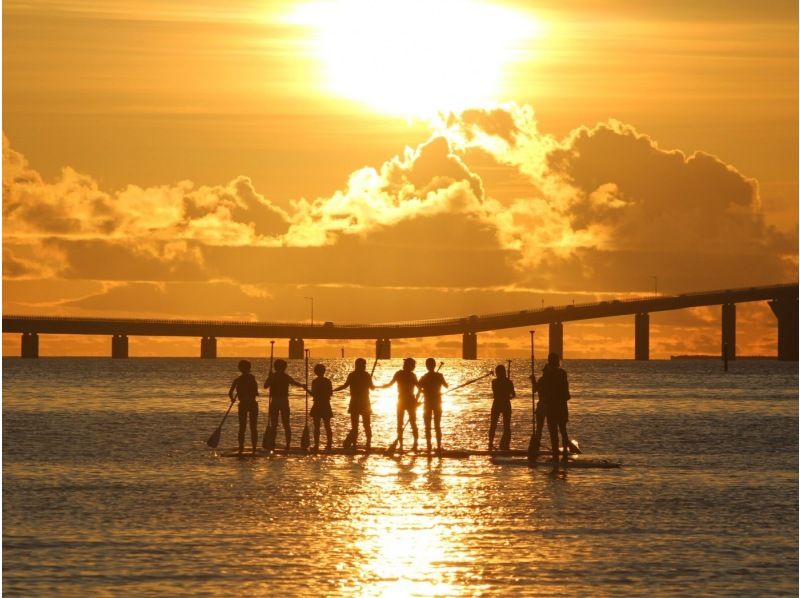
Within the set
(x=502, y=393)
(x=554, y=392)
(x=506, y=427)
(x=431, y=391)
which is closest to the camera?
(x=554, y=392)

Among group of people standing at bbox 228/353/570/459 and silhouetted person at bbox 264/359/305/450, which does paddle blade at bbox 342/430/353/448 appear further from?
silhouetted person at bbox 264/359/305/450

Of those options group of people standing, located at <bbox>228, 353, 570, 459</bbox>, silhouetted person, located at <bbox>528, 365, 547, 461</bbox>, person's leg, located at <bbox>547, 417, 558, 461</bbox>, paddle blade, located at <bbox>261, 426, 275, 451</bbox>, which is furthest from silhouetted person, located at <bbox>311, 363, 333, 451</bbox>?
person's leg, located at <bbox>547, 417, 558, 461</bbox>

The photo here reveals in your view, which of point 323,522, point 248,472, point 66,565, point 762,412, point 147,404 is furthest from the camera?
point 147,404

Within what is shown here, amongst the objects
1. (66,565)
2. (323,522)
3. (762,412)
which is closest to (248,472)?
(323,522)

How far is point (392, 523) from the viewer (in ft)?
69.5

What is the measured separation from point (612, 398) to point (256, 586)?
6939cm

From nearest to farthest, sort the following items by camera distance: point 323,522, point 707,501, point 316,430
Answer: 1. point 323,522
2. point 707,501
3. point 316,430

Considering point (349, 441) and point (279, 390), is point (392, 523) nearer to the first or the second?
point (279, 390)

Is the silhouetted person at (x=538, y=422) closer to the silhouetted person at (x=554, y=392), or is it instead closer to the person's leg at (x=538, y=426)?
the person's leg at (x=538, y=426)

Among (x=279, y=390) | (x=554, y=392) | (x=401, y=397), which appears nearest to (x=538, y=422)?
(x=554, y=392)

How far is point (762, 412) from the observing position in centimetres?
6512

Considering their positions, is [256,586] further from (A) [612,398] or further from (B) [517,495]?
(A) [612,398]

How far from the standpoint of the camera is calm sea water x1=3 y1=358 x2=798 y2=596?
17.0m

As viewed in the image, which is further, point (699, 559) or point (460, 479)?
point (460, 479)
